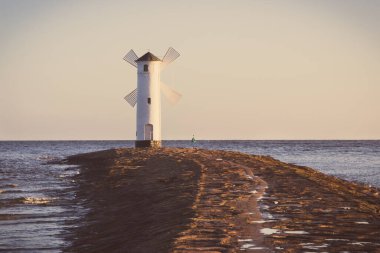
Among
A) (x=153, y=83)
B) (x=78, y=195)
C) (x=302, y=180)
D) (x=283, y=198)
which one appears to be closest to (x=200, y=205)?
(x=283, y=198)

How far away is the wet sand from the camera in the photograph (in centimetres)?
1138

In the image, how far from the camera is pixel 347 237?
1180 centimetres

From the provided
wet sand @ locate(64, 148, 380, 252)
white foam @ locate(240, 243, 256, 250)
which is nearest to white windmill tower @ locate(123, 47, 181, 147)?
wet sand @ locate(64, 148, 380, 252)

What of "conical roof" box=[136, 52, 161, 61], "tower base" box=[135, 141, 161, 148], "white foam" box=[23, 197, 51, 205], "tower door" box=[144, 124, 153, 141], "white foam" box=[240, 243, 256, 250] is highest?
"conical roof" box=[136, 52, 161, 61]

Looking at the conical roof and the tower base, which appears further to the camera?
the conical roof

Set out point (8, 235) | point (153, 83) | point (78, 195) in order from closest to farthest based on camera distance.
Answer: point (8, 235) < point (78, 195) < point (153, 83)

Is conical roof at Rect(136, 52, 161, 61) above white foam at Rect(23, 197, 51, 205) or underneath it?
above

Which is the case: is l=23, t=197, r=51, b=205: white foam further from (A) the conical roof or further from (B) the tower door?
(A) the conical roof

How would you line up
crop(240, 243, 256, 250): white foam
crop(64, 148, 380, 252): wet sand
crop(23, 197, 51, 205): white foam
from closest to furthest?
crop(240, 243, 256, 250): white foam
crop(64, 148, 380, 252): wet sand
crop(23, 197, 51, 205): white foam

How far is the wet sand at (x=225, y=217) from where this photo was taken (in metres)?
11.4

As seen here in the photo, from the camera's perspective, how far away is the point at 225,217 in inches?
558

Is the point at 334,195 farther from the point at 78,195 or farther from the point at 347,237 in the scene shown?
the point at 78,195

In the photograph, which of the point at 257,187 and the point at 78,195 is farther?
the point at 78,195

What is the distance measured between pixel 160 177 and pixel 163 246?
1596 cm
